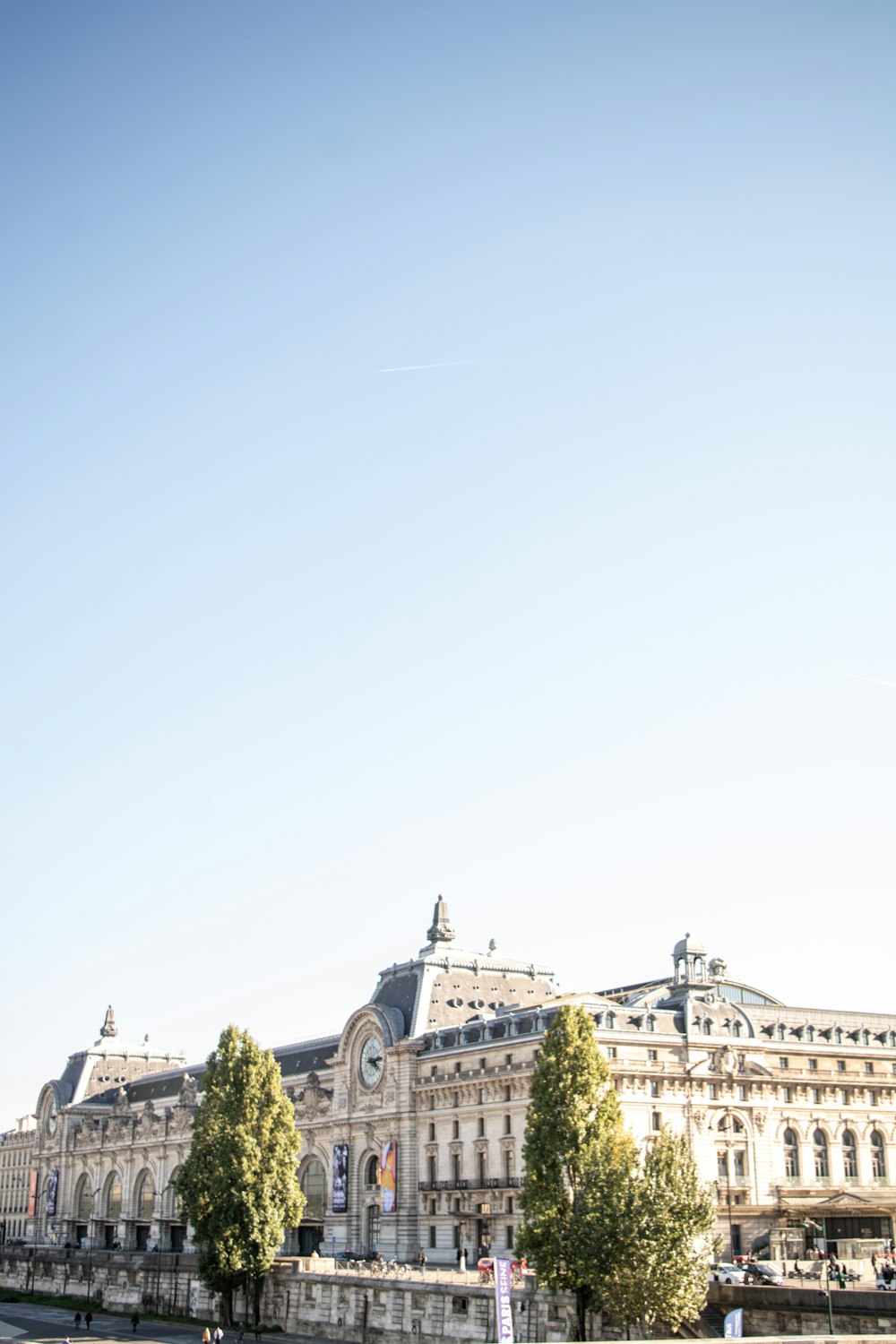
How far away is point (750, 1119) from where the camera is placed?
10831cm

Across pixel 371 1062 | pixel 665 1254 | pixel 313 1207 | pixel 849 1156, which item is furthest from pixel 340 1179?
pixel 665 1254

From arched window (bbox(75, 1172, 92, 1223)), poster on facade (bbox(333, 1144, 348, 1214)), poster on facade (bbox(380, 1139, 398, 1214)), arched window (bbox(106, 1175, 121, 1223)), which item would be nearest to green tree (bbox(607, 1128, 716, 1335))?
poster on facade (bbox(380, 1139, 398, 1214))

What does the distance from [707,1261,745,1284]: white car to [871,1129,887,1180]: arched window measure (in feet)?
126

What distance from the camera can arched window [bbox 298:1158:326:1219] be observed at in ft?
433

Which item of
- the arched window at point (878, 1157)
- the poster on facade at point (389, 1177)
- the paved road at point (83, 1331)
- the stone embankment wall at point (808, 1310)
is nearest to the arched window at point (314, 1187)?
the poster on facade at point (389, 1177)

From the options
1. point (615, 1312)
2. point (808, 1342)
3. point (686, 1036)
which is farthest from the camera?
point (686, 1036)

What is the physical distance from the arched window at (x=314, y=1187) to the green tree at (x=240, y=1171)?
29862 millimetres

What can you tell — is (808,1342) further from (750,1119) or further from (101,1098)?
(101,1098)

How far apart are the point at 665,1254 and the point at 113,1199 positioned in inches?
4807

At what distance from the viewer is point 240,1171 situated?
3780 inches

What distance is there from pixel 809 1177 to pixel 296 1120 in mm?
50096

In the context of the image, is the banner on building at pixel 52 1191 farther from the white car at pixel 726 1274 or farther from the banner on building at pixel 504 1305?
the banner on building at pixel 504 1305

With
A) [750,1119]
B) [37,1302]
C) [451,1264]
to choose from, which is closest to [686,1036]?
[750,1119]

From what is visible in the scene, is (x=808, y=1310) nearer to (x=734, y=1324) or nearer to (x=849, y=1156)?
(x=734, y=1324)
